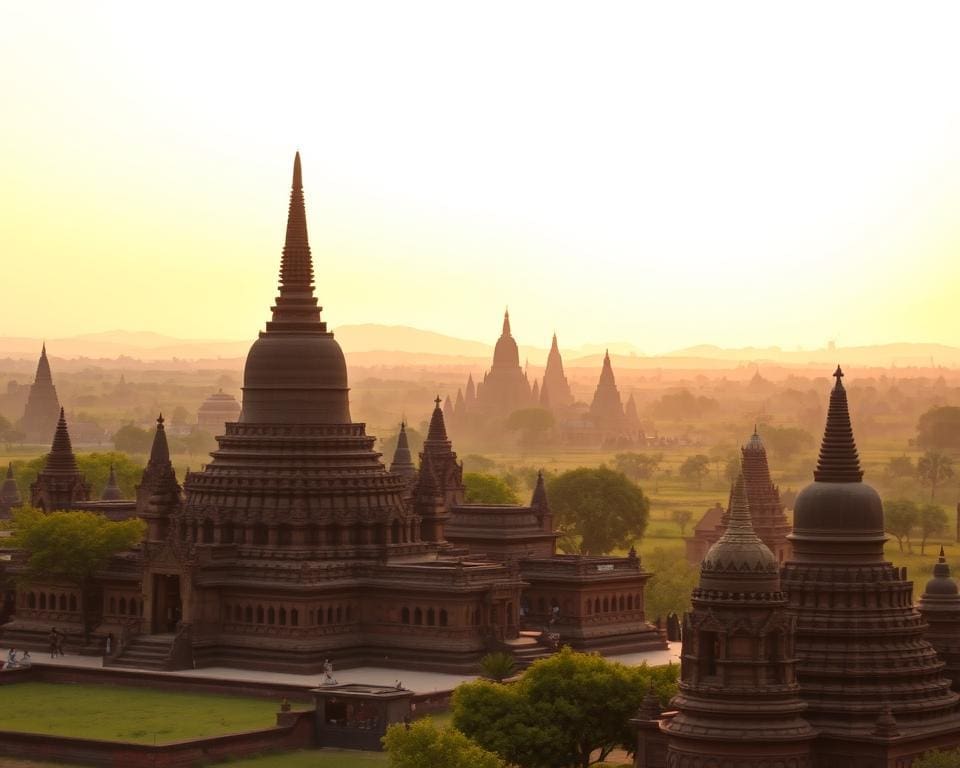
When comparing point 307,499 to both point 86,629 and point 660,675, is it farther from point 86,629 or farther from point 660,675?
point 660,675

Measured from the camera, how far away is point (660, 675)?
70750 mm

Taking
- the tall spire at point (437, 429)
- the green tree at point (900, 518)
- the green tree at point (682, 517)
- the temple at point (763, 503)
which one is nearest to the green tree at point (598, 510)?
the green tree at point (900, 518)

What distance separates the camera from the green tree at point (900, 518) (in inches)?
5512

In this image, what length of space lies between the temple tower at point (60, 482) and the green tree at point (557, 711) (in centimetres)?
4432

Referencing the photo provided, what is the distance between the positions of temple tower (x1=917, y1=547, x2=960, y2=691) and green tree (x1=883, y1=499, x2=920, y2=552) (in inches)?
2732

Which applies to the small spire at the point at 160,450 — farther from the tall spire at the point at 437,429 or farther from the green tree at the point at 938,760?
the green tree at the point at 938,760

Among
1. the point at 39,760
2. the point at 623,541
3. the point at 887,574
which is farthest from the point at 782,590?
the point at 623,541

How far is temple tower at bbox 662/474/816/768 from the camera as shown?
59688mm

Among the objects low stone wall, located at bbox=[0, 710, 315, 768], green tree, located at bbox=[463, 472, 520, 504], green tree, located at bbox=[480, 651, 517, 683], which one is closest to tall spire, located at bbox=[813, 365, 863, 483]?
green tree, located at bbox=[480, 651, 517, 683]

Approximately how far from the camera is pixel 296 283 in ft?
314

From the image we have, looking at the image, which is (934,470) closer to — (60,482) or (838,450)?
(60,482)

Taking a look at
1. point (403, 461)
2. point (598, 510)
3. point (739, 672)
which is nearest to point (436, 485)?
point (403, 461)

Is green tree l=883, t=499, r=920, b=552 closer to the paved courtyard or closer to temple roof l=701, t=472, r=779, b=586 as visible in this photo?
the paved courtyard

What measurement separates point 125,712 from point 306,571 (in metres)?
10.8
